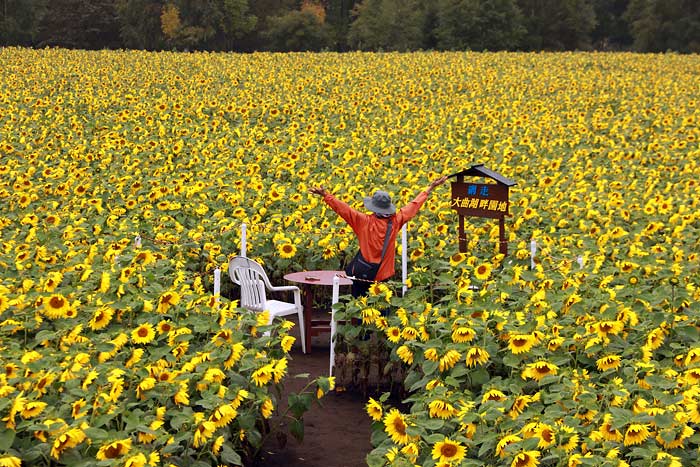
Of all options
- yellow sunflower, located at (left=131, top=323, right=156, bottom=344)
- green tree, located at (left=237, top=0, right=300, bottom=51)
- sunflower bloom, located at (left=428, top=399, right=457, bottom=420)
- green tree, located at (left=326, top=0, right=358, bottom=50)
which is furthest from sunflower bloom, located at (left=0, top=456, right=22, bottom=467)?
green tree, located at (left=326, top=0, right=358, bottom=50)

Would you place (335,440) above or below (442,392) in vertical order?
below

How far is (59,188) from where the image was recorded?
447 inches

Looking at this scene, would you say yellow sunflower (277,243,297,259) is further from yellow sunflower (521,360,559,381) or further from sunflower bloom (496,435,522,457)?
sunflower bloom (496,435,522,457)

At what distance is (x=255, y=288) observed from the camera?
804 centimetres

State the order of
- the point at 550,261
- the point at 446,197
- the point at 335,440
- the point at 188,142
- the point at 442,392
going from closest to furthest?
the point at 442,392 < the point at 335,440 < the point at 550,261 < the point at 446,197 < the point at 188,142

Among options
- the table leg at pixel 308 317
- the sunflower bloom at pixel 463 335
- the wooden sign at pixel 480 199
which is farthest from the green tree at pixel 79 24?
the sunflower bloom at pixel 463 335

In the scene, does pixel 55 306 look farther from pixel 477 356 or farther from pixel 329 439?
pixel 477 356

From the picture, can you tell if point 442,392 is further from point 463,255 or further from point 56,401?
point 463,255

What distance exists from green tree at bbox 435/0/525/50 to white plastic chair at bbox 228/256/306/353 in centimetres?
4070

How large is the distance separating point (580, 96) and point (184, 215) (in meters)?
14.2

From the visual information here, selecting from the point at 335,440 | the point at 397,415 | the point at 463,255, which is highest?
the point at 463,255

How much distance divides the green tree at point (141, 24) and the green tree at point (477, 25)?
1548 cm

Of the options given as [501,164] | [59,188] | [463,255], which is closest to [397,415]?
[463,255]

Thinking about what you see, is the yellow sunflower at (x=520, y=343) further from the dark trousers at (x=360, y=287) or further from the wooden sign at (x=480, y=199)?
the wooden sign at (x=480, y=199)
